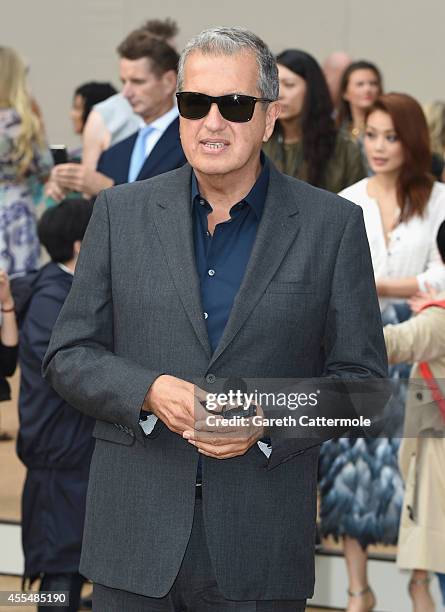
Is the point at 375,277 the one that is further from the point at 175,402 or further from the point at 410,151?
the point at 175,402

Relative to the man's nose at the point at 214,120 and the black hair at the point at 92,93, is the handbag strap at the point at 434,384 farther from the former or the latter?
the black hair at the point at 92,93

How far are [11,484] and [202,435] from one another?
456 centimetres

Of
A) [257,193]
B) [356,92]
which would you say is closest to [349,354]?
[257,193]

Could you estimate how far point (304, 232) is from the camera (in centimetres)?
282

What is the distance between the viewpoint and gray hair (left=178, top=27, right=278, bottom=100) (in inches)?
108

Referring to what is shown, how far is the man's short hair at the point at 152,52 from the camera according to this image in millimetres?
6016

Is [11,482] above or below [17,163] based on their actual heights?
below

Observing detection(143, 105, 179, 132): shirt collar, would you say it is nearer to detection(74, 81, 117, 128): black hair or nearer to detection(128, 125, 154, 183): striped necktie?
detection(128, 125, 154, 183): striped necktie

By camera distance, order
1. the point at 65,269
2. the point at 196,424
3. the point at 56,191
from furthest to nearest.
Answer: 1. the point at 56,191
2. the point at 65,269
3. the point at 196,424

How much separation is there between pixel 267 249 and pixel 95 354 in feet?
1.47

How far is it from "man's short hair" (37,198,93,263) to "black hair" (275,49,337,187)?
1320mm

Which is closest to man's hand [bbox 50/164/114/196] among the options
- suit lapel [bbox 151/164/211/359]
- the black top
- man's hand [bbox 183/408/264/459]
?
the black top

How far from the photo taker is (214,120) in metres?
2.72

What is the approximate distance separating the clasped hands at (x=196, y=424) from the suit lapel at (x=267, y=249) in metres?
0.13
